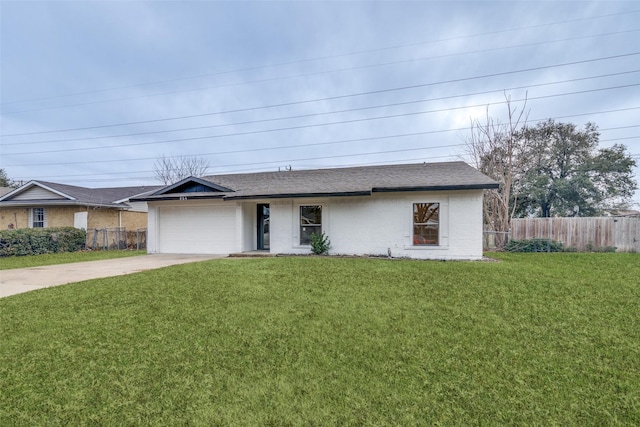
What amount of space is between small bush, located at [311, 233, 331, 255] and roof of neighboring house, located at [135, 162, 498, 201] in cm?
165

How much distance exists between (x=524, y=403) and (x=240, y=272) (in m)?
6.31

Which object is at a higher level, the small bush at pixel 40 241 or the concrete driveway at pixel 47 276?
the small bush at pixel 40 241

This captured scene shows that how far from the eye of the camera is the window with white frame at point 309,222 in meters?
11.6

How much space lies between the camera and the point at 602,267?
334 inches

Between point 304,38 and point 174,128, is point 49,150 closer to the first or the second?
point 174,128

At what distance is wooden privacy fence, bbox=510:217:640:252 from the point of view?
12.3m

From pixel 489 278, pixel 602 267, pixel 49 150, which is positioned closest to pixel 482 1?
pixel 602 267

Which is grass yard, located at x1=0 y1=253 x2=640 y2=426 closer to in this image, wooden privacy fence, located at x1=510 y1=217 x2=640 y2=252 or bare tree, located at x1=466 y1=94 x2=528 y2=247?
wooden privacy fence, located at x1=510 y1=217 x2=640 y2=252

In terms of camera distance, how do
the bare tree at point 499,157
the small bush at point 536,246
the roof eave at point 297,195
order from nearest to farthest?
the roof eave at point 297,195, the small bush at point 536,246, the bare tree at point 499,157

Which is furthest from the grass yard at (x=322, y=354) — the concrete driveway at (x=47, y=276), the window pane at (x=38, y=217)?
the window pane at (x=38, y=217)

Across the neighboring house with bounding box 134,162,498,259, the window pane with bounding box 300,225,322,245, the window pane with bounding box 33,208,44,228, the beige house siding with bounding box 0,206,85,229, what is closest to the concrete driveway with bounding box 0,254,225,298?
the neighboring house with bounding box 134,162,498,259

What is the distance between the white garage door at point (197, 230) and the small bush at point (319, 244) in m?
3.82

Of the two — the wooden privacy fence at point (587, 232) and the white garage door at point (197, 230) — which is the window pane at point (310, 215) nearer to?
the white garage door at point (197, 230)

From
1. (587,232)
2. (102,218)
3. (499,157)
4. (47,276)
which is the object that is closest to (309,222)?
(47,276)
